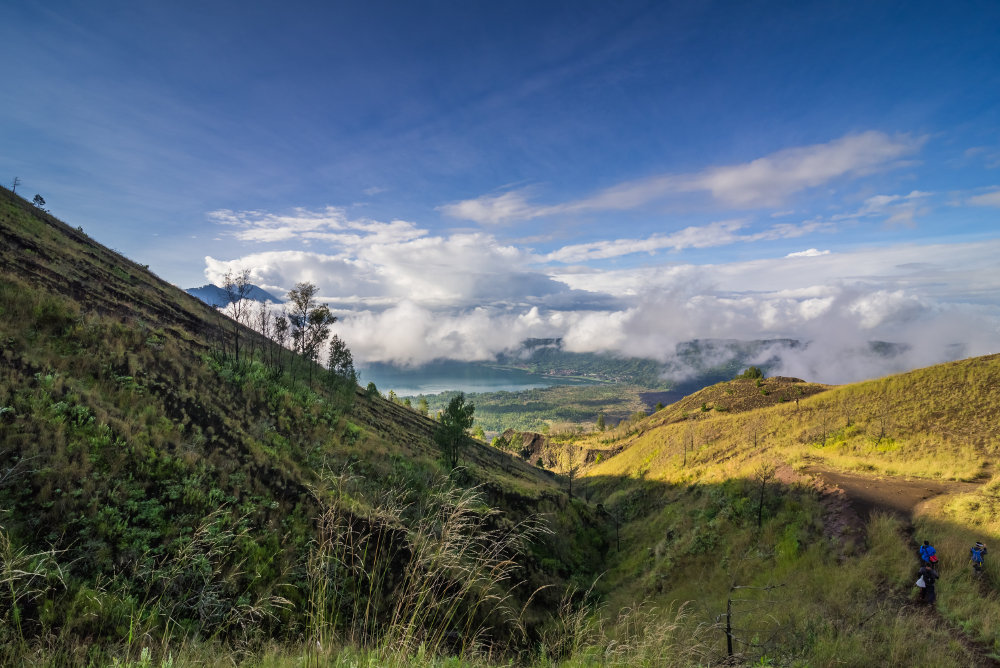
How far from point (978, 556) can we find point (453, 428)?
28149mm

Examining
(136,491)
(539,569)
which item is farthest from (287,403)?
(539,569)

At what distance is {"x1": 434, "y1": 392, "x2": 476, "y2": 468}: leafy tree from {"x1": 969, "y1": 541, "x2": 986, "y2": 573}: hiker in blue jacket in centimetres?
2670

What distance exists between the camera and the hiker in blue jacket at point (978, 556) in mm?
11172

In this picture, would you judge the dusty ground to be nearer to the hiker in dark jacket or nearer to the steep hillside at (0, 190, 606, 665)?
the hiker in dark jacket

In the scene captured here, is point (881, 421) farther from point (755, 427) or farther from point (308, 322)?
point (308, 322)

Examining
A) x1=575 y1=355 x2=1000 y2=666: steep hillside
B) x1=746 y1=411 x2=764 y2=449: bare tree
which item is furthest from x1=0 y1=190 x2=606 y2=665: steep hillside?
x1=746 y1=411 x2=764 y2=449: bare tree

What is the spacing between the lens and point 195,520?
9.48 meters

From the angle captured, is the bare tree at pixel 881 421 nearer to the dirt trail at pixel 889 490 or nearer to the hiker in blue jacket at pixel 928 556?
the dirt trail at pixel 889 490

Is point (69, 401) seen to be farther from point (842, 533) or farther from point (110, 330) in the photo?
point (842, 533)

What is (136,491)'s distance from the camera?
30.6 feet

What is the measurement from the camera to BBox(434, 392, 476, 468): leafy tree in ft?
106

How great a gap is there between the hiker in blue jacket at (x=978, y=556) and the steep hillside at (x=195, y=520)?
13230 mm

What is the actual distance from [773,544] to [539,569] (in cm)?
1286

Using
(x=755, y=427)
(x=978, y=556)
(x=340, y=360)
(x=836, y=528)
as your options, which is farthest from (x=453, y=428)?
(x=755, y=427)
